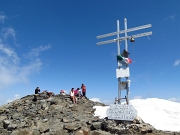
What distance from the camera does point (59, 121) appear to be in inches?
575

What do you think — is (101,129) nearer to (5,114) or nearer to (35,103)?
(35,103)

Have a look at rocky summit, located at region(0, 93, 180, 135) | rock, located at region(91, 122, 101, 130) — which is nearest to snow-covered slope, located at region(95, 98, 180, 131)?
rocky summit, located at region(0, 93, 180, 135)

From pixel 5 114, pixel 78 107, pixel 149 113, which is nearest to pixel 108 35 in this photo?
pixel 149 113

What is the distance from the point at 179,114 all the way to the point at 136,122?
4.69 meters

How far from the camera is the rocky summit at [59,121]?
1155 centimetres

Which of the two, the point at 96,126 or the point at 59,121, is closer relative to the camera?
the point at 96,126

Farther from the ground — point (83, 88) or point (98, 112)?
point (83, 88)

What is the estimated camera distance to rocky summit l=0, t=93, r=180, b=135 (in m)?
11.5

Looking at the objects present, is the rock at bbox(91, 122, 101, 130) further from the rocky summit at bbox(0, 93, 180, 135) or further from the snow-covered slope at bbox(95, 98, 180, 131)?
the snow-covered slope at bbox(95, 98, 180, 131)

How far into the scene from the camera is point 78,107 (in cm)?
1819

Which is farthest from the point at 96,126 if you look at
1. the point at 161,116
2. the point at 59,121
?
the point at 161,116

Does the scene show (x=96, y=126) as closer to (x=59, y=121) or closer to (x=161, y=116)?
(x=59, y=121)

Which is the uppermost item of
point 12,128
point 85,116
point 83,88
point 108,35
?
point 108,35

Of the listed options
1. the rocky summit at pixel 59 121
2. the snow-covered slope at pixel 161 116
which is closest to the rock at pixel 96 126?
the rocky summit at pixel 59 121
